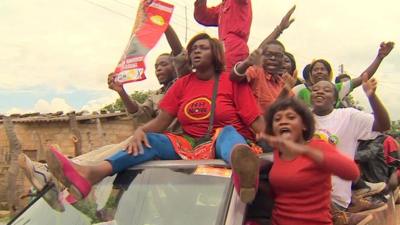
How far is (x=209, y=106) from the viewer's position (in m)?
3.70

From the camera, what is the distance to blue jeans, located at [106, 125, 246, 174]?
3117 millimetres

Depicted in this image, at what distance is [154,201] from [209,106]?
40.4 inches

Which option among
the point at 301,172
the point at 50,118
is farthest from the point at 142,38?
the point at 50,118

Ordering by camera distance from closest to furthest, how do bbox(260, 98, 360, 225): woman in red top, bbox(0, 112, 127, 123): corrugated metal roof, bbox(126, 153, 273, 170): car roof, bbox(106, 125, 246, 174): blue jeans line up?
1. bbox(260, 98, 360, 225): woman in red top
2. bbox(126, 153, 273, 170): car roof
3. bbox(106, 125, 246, 174): blue jeans
4. bbox(0, 112, 127, 123): corrugated metal roof

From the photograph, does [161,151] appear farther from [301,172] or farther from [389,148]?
[389,148]

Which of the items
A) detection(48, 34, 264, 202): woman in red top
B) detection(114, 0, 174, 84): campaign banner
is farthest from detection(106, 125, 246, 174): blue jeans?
detection(114, 0, 174, 84): campaign banner

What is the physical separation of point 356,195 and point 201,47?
5.13ft

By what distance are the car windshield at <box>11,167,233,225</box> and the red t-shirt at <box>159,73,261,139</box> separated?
2.40 feet

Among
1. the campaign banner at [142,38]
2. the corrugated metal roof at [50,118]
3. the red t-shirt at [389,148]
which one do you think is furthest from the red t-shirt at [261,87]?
the corrugated metal roof at [50,118]

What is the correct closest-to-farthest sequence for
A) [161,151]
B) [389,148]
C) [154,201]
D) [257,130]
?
[154,201] → [161,151] → [257,130] → [389,148]

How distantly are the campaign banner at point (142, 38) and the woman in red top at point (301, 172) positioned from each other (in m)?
1.66

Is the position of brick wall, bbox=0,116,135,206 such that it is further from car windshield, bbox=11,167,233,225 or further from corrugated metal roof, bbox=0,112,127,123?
car windshield, bbox=11,167,233,225

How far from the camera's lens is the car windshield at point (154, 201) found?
2715mm

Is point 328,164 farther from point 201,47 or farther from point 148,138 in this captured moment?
point 201,47
